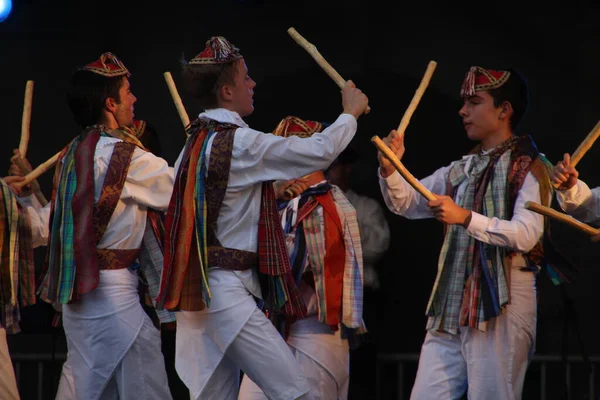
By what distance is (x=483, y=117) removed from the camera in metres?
4.22

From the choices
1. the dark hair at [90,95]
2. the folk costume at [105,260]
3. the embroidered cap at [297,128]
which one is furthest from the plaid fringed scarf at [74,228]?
the embroidered cap at [297,128]

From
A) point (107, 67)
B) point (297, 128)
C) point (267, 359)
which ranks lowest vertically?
point (267, 359)

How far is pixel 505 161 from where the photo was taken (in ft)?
13.4

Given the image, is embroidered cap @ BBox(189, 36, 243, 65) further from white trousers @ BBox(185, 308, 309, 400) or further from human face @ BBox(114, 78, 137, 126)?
white trousers @ BBox(185, 308, 309, 400)

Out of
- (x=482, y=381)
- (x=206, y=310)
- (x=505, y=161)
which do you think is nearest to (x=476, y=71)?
(x=505, y=161)

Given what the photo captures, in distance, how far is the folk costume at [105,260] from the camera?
12.5 ft

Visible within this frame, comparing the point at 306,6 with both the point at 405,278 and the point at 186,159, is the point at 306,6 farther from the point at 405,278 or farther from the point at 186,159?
the point at 186,159

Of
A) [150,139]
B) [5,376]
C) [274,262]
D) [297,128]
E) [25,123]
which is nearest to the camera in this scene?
[274,262]

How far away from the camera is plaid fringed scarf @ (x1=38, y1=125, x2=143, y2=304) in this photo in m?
3.80

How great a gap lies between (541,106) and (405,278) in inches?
41.6

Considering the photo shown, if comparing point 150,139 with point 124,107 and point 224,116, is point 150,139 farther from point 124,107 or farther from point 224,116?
point 224,116

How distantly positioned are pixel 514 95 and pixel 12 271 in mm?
2124

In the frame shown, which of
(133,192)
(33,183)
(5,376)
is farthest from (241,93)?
(33,183)

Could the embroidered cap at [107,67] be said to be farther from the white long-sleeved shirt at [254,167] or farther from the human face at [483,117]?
the human face at [483,117]
